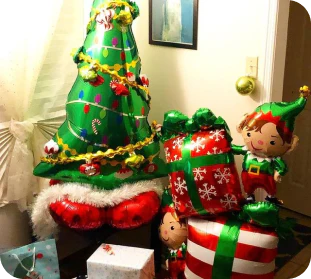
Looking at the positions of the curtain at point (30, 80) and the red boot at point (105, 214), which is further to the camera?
the curtain at point (30, 80)

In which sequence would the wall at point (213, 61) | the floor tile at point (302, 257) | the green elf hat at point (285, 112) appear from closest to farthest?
the green elf hat at point (285, 112) < the wall at point (213, 61) < the floor tile at point (302, 257)

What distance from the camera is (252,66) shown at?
1865 mm

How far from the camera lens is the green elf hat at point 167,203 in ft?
6.16

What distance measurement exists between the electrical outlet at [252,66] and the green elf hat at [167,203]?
644 millimetres

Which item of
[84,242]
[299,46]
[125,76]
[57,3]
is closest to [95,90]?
[125,76]

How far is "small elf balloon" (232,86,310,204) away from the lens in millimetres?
1567

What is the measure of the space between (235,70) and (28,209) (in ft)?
3.95

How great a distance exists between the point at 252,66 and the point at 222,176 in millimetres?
543

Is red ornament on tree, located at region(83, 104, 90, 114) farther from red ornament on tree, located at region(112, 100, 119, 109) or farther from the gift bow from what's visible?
the gift bow

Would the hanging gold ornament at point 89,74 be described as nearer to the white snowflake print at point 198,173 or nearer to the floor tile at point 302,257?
the white snowflake print at point 198,173

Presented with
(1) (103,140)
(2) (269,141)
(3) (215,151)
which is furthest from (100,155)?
(2) (269,141)

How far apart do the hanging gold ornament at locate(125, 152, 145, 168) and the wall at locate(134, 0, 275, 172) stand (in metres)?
0.49

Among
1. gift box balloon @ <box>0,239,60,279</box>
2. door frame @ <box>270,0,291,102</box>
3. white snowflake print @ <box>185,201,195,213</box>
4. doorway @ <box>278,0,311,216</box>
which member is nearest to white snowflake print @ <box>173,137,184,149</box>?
white snowflake print @ <box>185,201,195,213</box>

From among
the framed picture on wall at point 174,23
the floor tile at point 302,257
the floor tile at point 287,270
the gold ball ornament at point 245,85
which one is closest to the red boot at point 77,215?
the gold ball ornament at point 245,85
